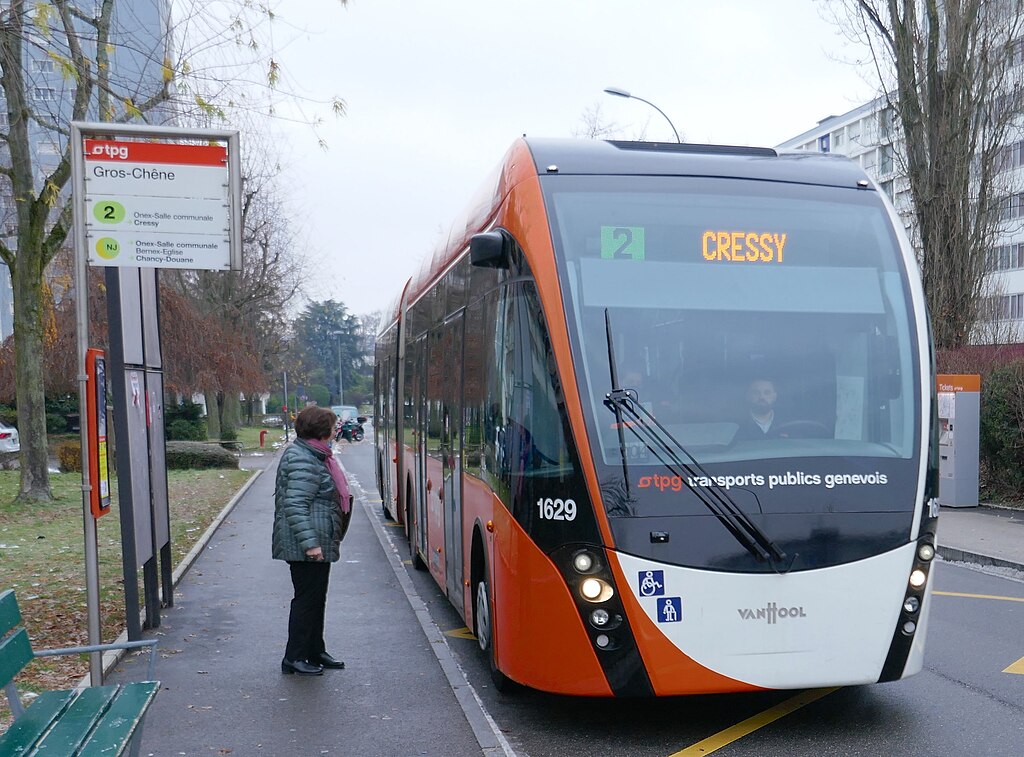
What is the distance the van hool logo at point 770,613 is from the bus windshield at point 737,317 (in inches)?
29.5

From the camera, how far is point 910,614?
18.3 ft

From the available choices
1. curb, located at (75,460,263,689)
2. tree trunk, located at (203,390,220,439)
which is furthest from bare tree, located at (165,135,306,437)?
curb, located at (75,460,263,689)

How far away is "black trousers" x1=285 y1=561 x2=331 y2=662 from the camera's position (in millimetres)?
7047

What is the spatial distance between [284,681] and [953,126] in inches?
779

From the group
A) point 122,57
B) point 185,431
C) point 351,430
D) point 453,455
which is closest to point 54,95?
point 122,57

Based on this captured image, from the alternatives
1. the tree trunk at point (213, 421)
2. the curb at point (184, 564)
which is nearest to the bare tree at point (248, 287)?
the tree trunk at point (213, 421)

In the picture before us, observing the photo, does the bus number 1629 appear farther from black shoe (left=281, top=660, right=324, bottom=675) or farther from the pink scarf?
black shoe (left=281, top=660, right=324, bottom=675)

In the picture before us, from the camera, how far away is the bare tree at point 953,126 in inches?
867

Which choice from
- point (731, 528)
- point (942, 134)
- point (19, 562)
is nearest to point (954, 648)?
point (731, 528)

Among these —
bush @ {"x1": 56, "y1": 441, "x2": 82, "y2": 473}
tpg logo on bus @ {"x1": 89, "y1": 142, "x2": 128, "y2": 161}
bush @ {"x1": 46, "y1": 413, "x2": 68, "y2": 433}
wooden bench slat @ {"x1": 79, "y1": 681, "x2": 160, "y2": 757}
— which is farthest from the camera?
bush @ {"x1": 46, "y1": 413, "x2": 68, "y2": 433}

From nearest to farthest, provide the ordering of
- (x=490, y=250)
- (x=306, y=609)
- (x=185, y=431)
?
(x=490, y=250), (x=306, y=609), (x=185, y=431)

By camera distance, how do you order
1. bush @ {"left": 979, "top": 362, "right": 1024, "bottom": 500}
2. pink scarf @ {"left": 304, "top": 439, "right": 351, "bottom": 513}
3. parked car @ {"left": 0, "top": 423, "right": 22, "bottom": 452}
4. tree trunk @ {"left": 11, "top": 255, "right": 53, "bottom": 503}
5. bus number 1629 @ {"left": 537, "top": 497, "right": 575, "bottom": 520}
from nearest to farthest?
bus number 1629 @ {"left": 537, "top": 497, "right": 575, "bottom": 520}
pink scarf @ {"left": 304, "top": 439, "right": 351, "bottom": 513}
bush @ {"left": 979, "top": 362, "right": 1024, "bottom": 500}
tree trunk @ {"left": 11, "top": 255, "right": 53, "bottom": 503}
parked car @ {"left": 0, "top": 423, "right": 22, "bottom": 452}

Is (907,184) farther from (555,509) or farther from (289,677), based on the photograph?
(555,509)

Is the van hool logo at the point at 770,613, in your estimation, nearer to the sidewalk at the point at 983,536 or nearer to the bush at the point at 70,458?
the sidewalk at the point at 983,536
